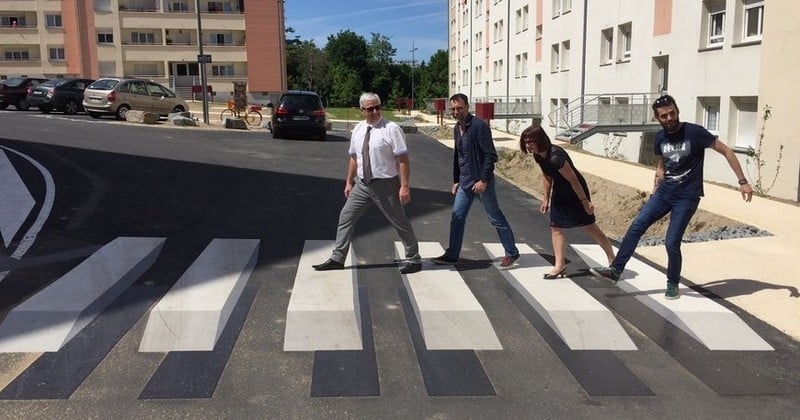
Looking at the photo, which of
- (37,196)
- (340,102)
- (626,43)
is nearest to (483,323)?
(37,196)

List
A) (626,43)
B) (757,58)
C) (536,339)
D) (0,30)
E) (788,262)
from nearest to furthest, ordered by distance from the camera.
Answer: (536,339)
(788,262)
(757,58)
(626,43)
(0,30)

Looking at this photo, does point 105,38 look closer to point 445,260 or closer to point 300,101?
point 300,101

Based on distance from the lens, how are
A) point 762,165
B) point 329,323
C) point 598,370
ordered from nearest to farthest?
point 598,370 < point 329,323 < point 762,165

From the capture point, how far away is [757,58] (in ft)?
53.3

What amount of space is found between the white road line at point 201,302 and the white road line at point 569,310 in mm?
2593

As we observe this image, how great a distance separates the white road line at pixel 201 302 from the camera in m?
4.83

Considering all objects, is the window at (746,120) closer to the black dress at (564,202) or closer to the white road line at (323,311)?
the black dress at (564,202)

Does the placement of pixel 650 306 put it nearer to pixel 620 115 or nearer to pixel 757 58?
pixel 757 58

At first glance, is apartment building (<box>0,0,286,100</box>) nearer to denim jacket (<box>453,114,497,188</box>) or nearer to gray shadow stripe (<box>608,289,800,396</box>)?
denim jacket (<box>453,114,497,188</box>)

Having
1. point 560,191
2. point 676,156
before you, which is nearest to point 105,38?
point 560,191

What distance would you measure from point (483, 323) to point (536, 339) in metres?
0.47

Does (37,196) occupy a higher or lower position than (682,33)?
lower

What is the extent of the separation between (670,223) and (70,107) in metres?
28.0

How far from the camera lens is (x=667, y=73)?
2183cm
